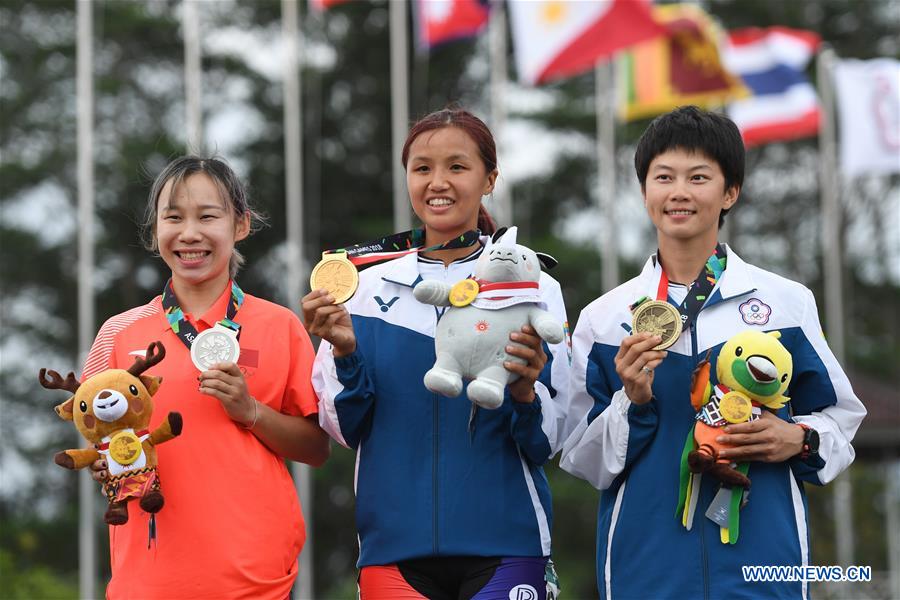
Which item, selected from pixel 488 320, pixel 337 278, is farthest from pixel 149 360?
pixel 488 320

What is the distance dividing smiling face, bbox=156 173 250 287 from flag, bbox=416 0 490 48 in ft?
34.5

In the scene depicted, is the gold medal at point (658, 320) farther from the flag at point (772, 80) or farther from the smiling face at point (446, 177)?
the flag at point (772, 80)

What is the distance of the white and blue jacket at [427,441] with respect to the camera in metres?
3.74

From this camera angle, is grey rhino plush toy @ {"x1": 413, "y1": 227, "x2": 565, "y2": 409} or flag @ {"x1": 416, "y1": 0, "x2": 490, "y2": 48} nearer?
grey rhino plush toy @ {"x1": 413, "y1": 227, "x2": 565, "y2": 409}

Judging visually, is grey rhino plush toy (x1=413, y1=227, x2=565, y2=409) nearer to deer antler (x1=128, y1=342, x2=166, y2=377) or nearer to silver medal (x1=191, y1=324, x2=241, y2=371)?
silver medal (x1=191, y1=324, x2=241, y2=371)

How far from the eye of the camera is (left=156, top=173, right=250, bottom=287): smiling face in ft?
13.0

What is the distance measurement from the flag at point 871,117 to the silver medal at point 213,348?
489 inches

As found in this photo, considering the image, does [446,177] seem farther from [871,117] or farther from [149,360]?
[871,117]

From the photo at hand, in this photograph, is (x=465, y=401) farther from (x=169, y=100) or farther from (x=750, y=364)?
(x=169, y=100)

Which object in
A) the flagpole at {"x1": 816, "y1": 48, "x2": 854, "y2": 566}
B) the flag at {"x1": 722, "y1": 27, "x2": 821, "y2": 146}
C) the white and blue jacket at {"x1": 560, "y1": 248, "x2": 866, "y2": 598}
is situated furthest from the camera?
the flag at {"x1": 722, "y1": 27, "x2": 821, "y2": 146}

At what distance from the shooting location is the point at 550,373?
3.90 metres

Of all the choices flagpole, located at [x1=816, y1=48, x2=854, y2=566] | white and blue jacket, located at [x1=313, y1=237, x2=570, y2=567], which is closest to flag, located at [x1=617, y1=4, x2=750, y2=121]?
flagpole, located at [x1=816, y1=48, x2=854, y2=566]

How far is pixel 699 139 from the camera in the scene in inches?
156

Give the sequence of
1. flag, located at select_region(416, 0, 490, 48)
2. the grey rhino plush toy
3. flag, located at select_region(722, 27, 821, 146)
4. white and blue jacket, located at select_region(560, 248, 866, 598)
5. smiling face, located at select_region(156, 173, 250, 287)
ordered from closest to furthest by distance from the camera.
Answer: the grey rhino plush toy < white and blue jacket, located at select_region(560, 248, 866, 598) < smiling face, located at select_region(156, 173, 250, 287) < flag, located at select_region(416, 0, 490, 48) < flag, located at select_region(722, 27, 821, 146)
